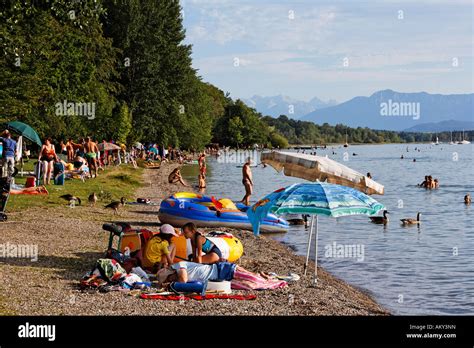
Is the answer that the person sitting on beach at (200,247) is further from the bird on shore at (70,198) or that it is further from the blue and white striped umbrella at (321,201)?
the bird on shore at (70,198)

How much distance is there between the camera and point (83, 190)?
2820cm

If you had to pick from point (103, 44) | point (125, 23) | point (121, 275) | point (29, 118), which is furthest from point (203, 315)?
point (125, 23)

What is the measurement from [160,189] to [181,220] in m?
16.9

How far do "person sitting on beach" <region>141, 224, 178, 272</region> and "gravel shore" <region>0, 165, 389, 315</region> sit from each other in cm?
135

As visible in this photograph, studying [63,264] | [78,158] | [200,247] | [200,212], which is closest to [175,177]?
[78,158]

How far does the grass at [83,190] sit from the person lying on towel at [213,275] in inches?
395

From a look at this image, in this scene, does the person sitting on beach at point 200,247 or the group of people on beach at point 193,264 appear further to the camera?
the person sitting on beach at point 200,247

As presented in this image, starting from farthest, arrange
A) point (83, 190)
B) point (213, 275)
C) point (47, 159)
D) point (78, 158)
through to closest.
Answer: point (78, 158) < point (83, 190) < point (47, 159) < point (213, 275)

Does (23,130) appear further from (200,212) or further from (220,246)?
(220,246)

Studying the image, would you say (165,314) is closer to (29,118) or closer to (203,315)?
(203,315)

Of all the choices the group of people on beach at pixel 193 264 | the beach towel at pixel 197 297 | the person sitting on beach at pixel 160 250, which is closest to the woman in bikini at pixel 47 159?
the group of people on beach at pixel 193 264

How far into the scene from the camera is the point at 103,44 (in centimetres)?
5400

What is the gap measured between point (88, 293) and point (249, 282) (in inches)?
122

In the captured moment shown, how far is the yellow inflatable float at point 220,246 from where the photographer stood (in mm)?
14016
